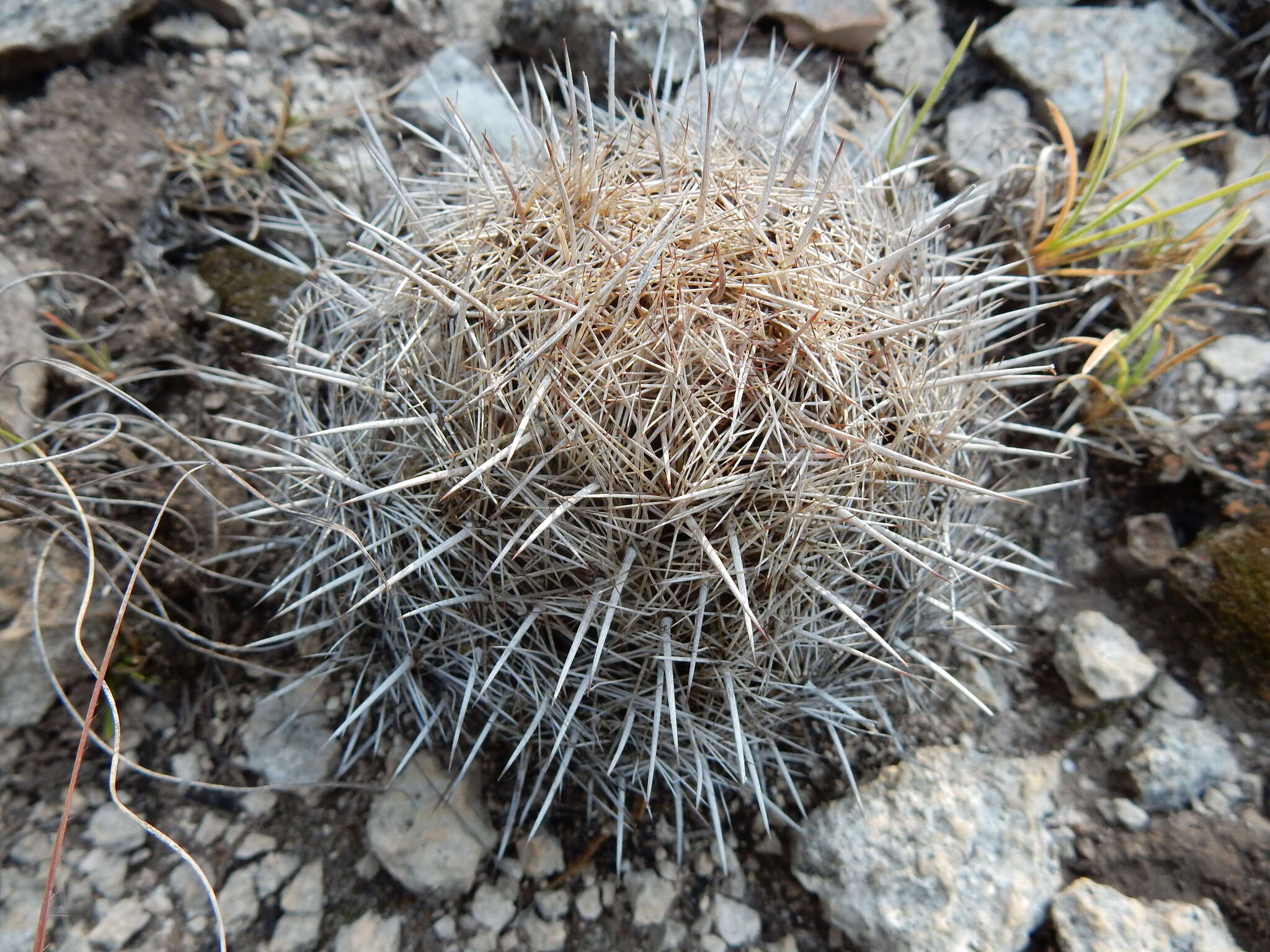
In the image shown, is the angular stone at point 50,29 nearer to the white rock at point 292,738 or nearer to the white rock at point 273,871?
the white rock at point 292,738

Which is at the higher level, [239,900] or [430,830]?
[430,830]

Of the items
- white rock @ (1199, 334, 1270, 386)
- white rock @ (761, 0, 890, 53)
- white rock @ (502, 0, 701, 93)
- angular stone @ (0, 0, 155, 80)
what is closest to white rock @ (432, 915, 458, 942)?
white rock @ (502, 0, 701, 93)

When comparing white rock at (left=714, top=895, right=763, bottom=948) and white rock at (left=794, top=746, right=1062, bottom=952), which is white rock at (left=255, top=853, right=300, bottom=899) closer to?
white rock at (left=714, top=895, right=763, bottom=948)

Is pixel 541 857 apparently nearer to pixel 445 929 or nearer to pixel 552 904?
pixel 552 904

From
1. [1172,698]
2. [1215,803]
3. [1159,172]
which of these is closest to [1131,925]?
[1215,803]

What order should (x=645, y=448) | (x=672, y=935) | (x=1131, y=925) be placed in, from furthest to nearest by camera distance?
(x=672, y=935), (x=1131, y=925), (x=645, y=448)

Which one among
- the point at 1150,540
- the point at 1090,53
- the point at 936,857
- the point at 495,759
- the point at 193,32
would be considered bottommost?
the point at 495,759

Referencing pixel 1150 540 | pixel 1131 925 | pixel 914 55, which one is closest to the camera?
pixel 1131 925
